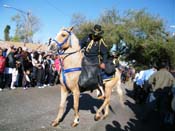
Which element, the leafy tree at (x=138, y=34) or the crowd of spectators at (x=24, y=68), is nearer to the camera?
the crowd of spectators at (x=24, y=68)

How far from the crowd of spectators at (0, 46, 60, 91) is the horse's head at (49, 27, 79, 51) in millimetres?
5564

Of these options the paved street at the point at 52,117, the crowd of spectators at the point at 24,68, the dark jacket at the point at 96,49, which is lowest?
the paved street at the point at 52,117

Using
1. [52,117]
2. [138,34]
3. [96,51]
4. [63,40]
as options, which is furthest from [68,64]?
[138,34]

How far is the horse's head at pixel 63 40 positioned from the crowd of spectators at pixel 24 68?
18.3 ft

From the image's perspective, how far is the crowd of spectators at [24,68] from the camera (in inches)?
605

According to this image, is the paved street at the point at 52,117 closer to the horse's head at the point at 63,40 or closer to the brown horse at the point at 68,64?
the brown horse at the point at 68,64

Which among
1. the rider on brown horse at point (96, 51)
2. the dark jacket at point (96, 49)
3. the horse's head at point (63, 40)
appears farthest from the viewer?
the dark jacket at point (96, 49)

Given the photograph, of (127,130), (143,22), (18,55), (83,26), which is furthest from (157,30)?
(127,130)

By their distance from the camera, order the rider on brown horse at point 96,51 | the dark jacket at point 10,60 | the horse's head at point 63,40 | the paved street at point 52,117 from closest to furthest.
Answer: the paved street at point 52,117, the horse's head at point 63,40, the rider on brown horse at point 96,51, the dark jacket at point 10,60

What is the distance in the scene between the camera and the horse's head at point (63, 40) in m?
7.90

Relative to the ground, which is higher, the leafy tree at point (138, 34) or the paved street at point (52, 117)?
the leafy tree at point (138, 34)

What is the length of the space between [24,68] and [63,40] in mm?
8876

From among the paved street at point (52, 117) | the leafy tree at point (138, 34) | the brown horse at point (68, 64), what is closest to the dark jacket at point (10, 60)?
the paved street at point (52, 117)

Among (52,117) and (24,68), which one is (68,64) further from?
(24,68)
